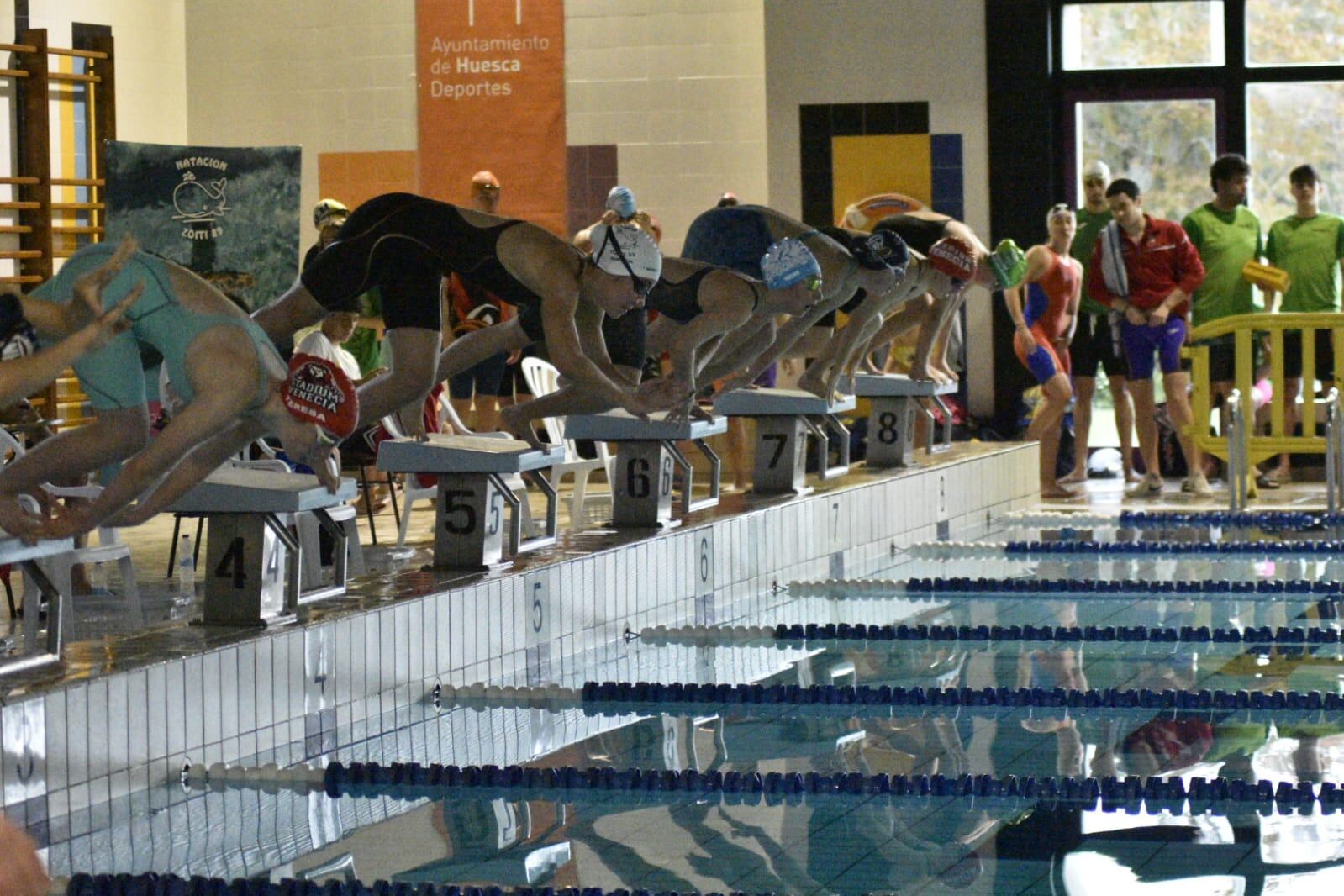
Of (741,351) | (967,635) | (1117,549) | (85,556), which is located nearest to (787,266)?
(741,351)

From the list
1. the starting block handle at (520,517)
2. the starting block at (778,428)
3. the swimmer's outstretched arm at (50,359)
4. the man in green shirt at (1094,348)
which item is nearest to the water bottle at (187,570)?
the starting block handle at (520,517)

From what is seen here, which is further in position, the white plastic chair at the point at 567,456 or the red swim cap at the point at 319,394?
the white plastic chair at the point at 567,456

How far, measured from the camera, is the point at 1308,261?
11.1 m

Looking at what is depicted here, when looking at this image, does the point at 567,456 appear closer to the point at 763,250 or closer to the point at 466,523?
the point at 763,250

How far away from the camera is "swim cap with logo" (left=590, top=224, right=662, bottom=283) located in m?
5.86

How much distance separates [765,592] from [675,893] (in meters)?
4.18

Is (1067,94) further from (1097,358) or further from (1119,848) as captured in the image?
(1119,848)

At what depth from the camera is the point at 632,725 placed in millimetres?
4879

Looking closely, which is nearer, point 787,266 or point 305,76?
point 787,266

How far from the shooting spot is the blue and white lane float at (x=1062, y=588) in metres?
7.09

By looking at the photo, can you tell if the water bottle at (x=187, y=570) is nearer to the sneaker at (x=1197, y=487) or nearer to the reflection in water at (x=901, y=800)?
the reflection in water at (x=901, y=800)

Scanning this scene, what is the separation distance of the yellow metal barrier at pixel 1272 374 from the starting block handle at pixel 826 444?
2.05 m

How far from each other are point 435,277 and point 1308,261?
6813 mm

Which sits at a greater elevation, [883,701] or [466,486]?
[466,486]
